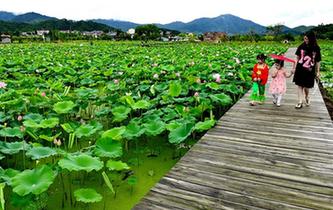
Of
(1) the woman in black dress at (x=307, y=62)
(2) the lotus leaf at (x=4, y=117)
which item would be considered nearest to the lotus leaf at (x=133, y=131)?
(2) the lotus leaf at (x=4, y=117)

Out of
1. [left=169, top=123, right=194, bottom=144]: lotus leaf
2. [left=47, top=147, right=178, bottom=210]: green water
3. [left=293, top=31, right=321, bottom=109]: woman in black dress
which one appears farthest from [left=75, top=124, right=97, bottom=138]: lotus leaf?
[left=293, top=31, right=321, bottom=109]: woman in black dress

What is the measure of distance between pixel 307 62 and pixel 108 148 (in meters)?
3.14

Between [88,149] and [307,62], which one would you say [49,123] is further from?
[307,62]

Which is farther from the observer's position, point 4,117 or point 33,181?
point 4,117

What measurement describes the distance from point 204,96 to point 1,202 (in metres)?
3.45

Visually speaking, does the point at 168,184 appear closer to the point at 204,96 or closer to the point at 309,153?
the point at 309,153

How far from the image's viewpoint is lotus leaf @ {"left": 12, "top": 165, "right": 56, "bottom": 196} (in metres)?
2.12

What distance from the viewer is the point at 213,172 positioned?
2734 mm

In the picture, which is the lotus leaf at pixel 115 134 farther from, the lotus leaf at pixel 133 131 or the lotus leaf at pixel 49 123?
Answer: the lotus leaf at pixel 49 123

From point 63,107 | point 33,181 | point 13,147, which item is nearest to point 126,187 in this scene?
point 33,181

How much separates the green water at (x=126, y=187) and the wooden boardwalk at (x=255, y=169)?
16.0 inches

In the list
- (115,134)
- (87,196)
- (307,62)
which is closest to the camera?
(87,196)

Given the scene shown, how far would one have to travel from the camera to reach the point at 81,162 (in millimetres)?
2504

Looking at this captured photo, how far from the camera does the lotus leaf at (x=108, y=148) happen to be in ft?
9.31
